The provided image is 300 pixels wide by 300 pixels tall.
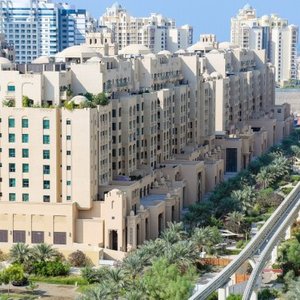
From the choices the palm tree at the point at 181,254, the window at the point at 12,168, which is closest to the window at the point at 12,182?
the window at the point at 12,168

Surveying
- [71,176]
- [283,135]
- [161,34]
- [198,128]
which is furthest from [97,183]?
[161,34]

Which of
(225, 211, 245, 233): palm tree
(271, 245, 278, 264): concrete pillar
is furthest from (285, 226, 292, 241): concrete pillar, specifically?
(271, 245, 278, 264): concrete pillar

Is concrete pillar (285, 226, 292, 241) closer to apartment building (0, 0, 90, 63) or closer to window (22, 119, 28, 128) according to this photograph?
window (22, 119, 28, 128)

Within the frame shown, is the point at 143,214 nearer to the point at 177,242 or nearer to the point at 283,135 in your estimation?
the point at 177,242

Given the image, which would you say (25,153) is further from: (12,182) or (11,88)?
(11,88)

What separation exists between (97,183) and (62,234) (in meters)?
3.12

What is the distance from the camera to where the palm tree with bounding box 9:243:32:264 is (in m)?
38.6

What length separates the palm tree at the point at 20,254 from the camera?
3862cm

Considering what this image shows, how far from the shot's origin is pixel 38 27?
11069 cm

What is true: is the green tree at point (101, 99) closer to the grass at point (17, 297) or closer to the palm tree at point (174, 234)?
the palm tree at point (174, 234)

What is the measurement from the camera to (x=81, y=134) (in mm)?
41969

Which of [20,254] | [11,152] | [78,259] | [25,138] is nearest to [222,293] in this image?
[78,259]

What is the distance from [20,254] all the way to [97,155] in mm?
6871

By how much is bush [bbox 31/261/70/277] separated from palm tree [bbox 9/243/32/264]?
0.53 meters
